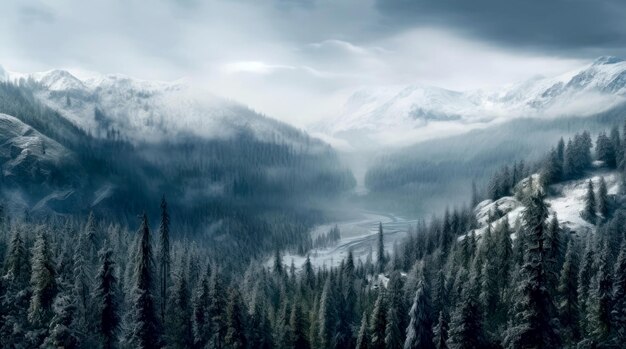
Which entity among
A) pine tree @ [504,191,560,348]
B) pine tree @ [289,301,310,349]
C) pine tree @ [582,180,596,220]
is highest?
pine tree @ [504,191,560,348]

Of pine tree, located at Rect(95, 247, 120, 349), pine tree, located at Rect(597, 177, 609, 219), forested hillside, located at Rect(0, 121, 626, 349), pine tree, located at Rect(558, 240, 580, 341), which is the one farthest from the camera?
pine tree, located at Rect(597, 177, 609, 219)

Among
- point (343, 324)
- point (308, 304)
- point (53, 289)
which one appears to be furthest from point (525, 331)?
point (308, 304)

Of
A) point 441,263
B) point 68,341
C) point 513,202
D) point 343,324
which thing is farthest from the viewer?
point 513,202

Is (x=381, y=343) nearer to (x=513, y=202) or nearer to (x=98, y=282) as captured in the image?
(x=98, y=282)

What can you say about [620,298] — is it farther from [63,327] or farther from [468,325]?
[63,327]

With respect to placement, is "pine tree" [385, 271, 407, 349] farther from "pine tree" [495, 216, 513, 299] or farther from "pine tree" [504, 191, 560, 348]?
"pine tree" [504, 191, 560, 348]

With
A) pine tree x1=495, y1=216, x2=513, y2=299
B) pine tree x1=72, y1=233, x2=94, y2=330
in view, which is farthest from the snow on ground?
pine tree x1=72, y1=233, x2=94, y2=330
